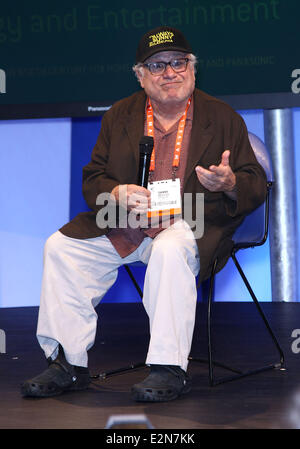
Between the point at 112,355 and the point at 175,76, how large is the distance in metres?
1.25

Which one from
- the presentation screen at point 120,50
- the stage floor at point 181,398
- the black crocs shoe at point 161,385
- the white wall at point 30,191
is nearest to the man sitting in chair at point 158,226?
the black crocs shoe at point 161,385

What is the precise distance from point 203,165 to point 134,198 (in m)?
0.34

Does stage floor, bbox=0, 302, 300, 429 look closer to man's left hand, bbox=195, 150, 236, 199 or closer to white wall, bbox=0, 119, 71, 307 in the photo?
man's left hand, bbox=195, 150, 236, 199

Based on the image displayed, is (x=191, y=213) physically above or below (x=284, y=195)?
below

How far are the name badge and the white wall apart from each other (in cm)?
285

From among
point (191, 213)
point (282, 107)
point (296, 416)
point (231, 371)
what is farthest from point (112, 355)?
point (282, 107)

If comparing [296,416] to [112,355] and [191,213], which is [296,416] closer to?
[191,213]

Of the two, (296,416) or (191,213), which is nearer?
(296,416)

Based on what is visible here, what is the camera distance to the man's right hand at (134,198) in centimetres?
217

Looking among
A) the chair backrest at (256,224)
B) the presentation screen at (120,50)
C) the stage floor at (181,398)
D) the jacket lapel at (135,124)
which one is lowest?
the stage floor at (181,398)

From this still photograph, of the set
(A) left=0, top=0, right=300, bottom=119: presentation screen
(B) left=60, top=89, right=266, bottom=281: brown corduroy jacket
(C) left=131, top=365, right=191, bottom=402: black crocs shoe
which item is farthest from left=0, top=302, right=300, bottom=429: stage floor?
(A) left=0, top=0, right=300, bottom=119: presentation screen

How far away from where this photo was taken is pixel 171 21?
14.2 ft

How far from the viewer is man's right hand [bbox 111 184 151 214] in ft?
7.13

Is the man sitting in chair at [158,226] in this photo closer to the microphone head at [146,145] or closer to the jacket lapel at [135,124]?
the jacket lapel at [135,124]
